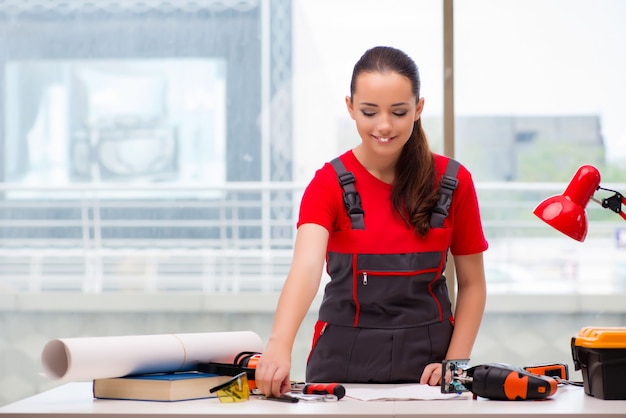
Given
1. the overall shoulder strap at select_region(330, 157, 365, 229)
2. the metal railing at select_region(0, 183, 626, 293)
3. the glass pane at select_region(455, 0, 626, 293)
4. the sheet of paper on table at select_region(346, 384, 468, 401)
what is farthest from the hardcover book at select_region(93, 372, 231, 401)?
the glass pane at select_region(455, 0, 626, 293)

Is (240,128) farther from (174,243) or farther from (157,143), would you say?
(174,243)

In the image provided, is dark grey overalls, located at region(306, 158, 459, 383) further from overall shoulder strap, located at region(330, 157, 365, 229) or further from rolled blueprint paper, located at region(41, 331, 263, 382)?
rolled blueprint paper, located at region(41, 331, 263, 382)

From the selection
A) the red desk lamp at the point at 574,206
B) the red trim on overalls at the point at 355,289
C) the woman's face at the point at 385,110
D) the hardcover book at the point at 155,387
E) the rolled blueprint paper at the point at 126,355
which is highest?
the woman's face at the point at 385,110

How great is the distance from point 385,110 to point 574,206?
0.39 meters

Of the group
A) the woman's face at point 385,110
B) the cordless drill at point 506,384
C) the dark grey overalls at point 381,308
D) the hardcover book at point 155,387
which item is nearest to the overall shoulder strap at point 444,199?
the dark grey overalls at point 381,308

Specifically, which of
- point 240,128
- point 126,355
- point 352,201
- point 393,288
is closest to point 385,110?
point 352,201

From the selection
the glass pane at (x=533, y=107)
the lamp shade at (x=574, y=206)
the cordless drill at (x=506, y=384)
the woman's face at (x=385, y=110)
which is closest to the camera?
the cordless drill at (x=506, y=384)

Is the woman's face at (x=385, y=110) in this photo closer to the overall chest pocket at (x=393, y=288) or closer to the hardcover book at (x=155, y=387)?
the overall chest pocket at (x=393, y=288)

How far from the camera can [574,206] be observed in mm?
1490

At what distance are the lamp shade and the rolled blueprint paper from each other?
1.95 feet

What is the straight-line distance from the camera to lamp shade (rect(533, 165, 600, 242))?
148 cm

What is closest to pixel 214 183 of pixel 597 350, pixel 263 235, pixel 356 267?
pixel 263 235

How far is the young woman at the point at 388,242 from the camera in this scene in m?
1.69

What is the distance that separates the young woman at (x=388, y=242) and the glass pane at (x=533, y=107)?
1.34m
